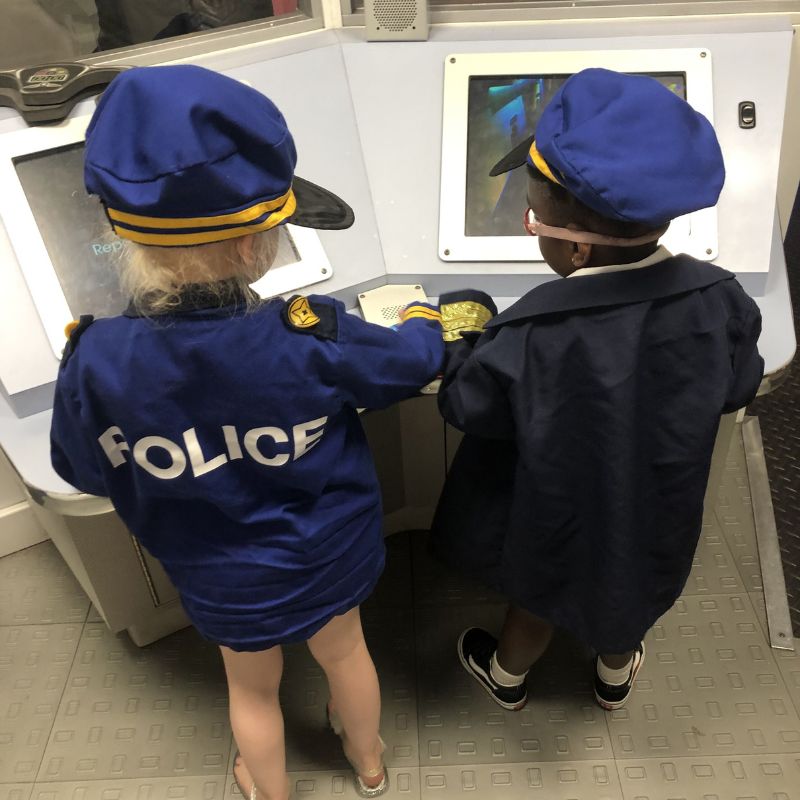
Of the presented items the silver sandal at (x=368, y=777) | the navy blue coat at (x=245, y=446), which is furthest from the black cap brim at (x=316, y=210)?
the silver sandal at (x=368, y=777)

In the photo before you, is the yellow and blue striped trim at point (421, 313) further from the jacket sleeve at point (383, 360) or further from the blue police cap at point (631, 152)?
the blue police cap at point (631, 152)

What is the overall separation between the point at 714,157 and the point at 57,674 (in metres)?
1.60

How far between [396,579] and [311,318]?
3.46ft

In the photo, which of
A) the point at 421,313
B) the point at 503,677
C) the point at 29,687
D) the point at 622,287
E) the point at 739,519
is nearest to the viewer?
the point at 622,287

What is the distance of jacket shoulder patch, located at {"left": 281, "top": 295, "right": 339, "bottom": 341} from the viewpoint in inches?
34.8

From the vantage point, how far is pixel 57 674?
166 centimetres

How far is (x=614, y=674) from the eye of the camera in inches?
59.0

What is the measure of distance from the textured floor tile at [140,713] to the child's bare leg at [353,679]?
32cm

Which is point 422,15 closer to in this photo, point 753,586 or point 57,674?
point 753,586

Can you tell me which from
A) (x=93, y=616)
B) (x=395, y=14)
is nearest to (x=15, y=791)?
(x=93, y=616)

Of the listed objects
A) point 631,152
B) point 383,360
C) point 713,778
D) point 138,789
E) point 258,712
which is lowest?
A: point 713,778

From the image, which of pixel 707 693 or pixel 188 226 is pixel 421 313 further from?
pixel 707 693

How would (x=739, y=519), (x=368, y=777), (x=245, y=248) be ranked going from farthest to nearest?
(x=739, y=519), (x=368, y=777), (x=245, y=248)

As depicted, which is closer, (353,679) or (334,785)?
(353,679)
